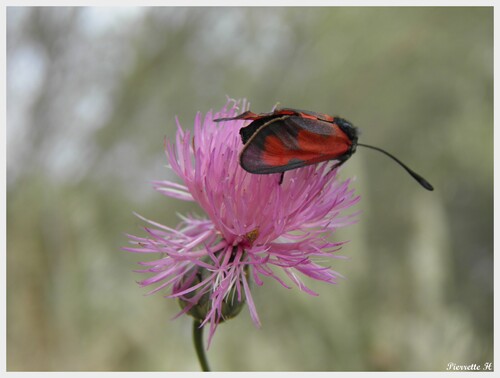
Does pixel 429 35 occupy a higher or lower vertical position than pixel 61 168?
higher

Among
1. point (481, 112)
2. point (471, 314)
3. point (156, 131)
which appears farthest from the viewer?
point (156, 131)

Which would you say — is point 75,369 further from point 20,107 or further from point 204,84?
point 204,84

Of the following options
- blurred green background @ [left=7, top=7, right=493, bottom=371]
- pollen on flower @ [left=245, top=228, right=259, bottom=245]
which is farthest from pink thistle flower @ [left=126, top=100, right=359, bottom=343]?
blurred green background @ [left=7, top=7, right=493, bottom=371]

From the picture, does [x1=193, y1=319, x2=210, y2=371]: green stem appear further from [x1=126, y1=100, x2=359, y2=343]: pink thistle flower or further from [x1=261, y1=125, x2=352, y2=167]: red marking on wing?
[x1=261, y1=125, x2=352, y2=167]: red marking on wing

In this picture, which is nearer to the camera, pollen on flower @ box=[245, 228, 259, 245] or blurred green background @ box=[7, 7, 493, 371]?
pollen on flower @ box=[245, 228, 259, 245]

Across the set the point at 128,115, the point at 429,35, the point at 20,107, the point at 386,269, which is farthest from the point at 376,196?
the point at 20,107
